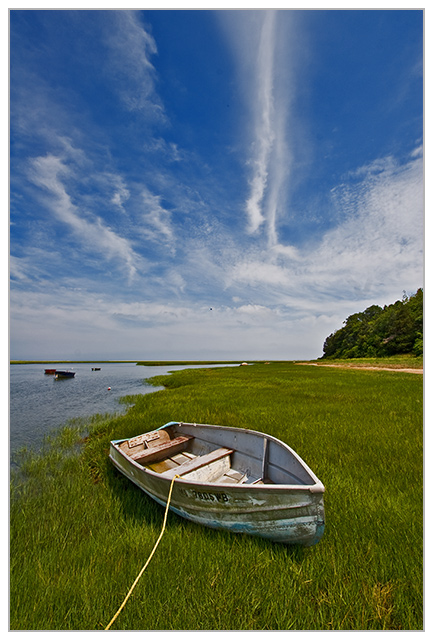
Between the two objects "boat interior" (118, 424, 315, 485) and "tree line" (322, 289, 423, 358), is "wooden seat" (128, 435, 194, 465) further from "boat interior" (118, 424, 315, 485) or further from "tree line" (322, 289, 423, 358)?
"tree line" (322, 289, 423, 358)

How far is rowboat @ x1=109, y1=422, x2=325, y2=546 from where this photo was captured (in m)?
2.75

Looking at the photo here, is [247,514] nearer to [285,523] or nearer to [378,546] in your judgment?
[285,523]

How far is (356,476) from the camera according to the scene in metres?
4.62

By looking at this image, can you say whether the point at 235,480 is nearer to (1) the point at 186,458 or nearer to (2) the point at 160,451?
(1) the point at 186,458

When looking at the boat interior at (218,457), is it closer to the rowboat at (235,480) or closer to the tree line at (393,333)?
the rowboat at (235,480)

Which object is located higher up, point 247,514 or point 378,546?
point 247,514

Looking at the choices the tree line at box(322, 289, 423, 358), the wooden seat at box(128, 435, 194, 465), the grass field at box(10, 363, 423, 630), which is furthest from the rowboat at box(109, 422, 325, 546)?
the tree line at box(322, 289, 423, 358)

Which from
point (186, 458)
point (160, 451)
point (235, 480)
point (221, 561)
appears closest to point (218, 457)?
point (235, 480)

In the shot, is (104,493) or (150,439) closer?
(104,493)

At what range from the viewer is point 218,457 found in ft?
16.1

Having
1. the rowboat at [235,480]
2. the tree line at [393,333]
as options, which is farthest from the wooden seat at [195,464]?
the tree line at [393,333]

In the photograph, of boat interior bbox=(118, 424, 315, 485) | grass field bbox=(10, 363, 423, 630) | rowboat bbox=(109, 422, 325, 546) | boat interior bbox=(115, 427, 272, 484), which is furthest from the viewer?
boat interior bbox=(115, 427, 272, 484)
